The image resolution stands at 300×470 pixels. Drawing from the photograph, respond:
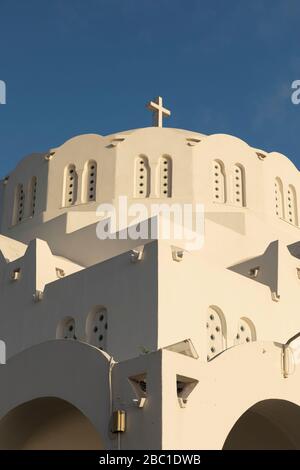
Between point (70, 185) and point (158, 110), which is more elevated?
point (158, 110)

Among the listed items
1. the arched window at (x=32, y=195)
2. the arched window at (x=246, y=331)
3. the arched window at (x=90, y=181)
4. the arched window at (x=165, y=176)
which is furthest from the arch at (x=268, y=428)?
the arched window at (x=32, y=195)

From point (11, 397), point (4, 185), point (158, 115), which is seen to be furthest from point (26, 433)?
point (158, 115)

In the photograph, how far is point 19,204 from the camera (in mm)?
22781

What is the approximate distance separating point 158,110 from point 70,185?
4377 millimetres

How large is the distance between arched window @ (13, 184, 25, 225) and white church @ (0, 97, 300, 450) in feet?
0.12

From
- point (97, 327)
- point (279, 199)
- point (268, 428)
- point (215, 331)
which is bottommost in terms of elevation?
point (268, 428)

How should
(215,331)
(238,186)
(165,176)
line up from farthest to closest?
1. (238,186)
2. (165,176)
3. (215,331)

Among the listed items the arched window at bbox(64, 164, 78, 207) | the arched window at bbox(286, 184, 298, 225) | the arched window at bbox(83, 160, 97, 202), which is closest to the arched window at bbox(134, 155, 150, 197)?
the arched window at bbox(83, 160, 97, 202)

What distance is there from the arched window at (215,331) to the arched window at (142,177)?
18.5ft

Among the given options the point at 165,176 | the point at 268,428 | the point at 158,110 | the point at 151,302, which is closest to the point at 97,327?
the point at 151,302

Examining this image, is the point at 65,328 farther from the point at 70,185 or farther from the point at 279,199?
the point at 279,199

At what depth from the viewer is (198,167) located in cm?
2105

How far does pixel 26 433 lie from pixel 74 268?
4985 millimetres

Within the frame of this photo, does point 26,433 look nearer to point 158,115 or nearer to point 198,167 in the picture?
point 198,167
